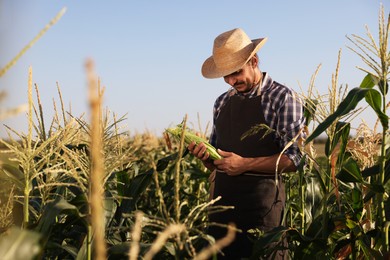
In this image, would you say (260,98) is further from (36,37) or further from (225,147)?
(36,37)

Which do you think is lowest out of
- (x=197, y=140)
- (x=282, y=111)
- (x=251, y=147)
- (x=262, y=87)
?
(x=251, y=147)

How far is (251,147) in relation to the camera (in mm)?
3678

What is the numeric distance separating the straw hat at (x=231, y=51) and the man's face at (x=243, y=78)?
0.15 feet

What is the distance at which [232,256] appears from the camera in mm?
3607

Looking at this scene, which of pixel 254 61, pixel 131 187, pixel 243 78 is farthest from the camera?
pixel 254 61

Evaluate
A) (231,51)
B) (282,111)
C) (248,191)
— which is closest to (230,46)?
(231,51)

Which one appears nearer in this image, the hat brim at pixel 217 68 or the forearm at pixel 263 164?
the forearm at pixel 263 164

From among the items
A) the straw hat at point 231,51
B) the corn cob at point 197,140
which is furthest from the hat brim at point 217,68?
the corn cob at point 197,140

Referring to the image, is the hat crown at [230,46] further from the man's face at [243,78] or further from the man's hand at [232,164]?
the man's hand at [232,164]

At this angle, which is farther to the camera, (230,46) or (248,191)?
(230,46)

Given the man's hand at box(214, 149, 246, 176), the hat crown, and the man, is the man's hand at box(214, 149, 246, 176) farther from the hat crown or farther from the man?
the hat crown

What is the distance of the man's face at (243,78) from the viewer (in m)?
3.67

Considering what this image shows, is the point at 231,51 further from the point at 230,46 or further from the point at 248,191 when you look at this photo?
the point at 248,191

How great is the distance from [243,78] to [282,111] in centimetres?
38
